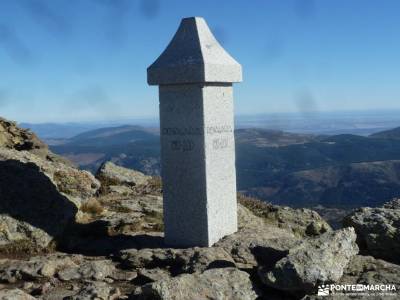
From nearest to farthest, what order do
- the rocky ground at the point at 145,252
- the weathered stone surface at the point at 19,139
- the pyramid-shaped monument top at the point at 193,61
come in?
the rocky ground at the point at 145,252 < the pyramid-shaped monument top at the point at 193,61 < the weathered stone surface at the point at 19,139

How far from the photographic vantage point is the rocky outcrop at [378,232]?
35.0ft

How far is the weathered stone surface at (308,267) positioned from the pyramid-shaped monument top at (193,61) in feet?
14.0

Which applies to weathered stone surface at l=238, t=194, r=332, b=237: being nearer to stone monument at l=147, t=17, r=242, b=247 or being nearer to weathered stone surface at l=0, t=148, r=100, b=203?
stone monument at l=147, t=17, r=242, b=247

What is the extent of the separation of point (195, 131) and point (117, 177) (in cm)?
918

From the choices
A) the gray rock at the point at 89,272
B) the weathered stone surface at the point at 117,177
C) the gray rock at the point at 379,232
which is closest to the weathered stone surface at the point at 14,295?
the gray rock at the point at 89,272

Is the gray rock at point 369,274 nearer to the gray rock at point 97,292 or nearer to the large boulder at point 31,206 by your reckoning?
the gray rock at point 97,292

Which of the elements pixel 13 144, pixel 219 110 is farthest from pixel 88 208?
pixel 13 144

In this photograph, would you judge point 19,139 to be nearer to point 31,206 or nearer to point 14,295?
point 31,206

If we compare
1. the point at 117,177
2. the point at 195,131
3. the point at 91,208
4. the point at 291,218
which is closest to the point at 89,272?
the point at 195,131

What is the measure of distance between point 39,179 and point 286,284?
7.62 meters

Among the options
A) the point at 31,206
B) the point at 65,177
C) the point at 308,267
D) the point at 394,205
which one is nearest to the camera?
the point at 308,267

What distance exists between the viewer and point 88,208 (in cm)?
1459

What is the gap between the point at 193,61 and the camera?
1115cm

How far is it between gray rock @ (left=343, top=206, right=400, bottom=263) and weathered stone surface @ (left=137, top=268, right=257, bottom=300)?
3359mm
